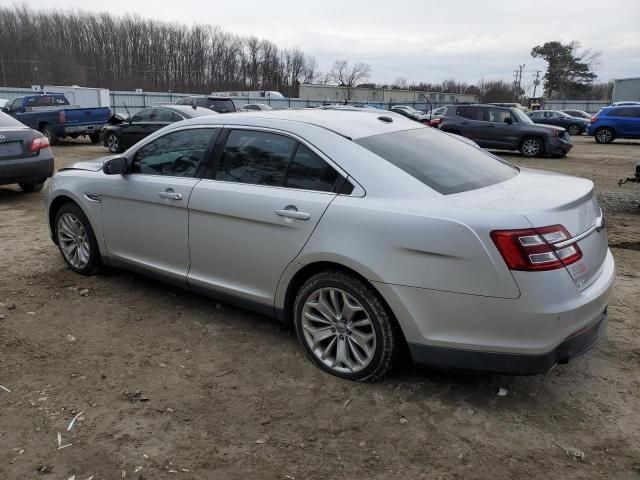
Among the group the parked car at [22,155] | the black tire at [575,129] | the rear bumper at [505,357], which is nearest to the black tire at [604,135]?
the black tire at [575,129]

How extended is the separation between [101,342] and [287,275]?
150 cm

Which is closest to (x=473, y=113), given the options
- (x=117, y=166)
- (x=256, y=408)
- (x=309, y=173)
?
(x=117, y=166)

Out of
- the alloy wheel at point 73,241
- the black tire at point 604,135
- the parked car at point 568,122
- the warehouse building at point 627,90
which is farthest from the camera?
the warehouse building at point 627,90

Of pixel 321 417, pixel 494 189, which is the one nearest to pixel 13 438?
pixel 321 417

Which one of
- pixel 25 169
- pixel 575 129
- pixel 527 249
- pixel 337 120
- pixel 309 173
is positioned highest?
pixel 337 120

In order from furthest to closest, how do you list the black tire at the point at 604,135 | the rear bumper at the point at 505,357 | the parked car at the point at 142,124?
the black tire at the point at 604,135 < the parked car at the point at 142,124 < the rear bumper at the point at 505,357

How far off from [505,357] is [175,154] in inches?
111

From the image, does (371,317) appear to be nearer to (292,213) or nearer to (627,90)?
(292,213)

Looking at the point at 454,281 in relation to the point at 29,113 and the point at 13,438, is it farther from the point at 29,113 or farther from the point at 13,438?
the point at 29,113

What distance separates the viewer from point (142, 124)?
14086 mm

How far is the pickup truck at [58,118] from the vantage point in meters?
16.7

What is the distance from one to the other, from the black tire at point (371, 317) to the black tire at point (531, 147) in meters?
15.3

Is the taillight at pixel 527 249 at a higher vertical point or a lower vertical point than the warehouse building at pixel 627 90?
lower

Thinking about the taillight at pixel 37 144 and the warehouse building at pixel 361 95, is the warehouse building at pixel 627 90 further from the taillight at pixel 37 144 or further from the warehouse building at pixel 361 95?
the taillight at pixel 37 144
